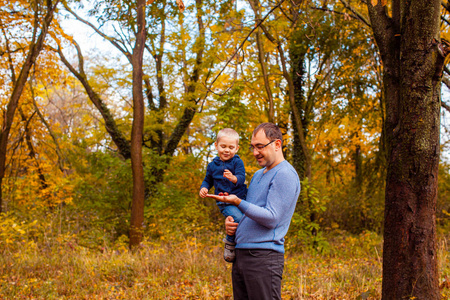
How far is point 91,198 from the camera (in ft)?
35.5

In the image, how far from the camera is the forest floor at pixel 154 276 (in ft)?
15.7

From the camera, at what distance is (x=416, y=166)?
10.8 ft

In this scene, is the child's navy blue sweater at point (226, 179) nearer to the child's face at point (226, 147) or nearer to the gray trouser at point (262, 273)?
the child's face at point (226, 147)

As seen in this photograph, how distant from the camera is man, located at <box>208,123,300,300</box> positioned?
2.13m

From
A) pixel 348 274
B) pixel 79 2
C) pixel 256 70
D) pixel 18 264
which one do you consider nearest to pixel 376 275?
pixel 348 274

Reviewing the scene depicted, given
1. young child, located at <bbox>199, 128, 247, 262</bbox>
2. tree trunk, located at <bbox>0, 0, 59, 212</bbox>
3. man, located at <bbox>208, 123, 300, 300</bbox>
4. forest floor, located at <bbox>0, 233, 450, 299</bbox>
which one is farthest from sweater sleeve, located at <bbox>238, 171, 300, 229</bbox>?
tree trunk, located at <bbox>0, 0, 59, 212</bbox>

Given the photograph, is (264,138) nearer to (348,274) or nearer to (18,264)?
(348,274)

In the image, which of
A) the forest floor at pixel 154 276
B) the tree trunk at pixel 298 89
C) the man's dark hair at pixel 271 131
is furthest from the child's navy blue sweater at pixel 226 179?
the tree trunk at pixel 298 89

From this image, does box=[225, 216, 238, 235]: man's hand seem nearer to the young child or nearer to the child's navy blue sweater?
the young child

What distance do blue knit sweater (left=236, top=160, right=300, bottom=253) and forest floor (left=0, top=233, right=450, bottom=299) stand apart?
2406 millimetres

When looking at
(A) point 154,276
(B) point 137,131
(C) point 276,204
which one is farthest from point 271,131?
(B) point 137,131

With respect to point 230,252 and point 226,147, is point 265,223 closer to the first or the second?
point 230,252

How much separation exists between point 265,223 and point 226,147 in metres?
0.81

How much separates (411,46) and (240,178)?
2094mm
